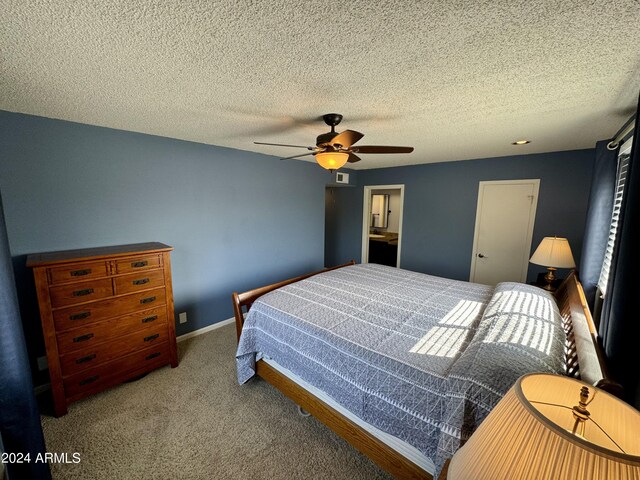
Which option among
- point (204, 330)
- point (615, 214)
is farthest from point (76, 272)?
point (615, 214)

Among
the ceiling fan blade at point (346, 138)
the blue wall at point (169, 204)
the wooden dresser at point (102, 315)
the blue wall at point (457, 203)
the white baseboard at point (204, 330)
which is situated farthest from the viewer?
the blue wall at point (457, 203)

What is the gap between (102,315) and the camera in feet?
6.77

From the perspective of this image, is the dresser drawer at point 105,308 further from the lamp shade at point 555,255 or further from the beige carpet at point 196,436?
the lamp shade at point 555,255

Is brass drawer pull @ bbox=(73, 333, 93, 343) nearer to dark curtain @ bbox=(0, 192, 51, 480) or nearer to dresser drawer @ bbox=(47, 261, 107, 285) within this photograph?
dresser drawer @ bbox=(47, 261, 107, 285)

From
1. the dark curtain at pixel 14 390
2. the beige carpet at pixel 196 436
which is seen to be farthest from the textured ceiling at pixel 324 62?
the beige carpet at pixel 196 436

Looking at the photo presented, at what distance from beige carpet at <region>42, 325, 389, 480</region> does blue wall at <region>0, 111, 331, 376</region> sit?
88 centimetres

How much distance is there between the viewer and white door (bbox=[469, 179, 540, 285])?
3461 mm

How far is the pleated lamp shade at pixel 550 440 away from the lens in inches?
16.3

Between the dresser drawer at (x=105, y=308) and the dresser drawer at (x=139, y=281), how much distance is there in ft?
0.17

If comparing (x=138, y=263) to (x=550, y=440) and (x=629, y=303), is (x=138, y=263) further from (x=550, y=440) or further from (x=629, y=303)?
(x=629, y=303)

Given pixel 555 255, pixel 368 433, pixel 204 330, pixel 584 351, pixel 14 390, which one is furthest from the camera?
pixel 204 330

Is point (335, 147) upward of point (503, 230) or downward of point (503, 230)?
upward

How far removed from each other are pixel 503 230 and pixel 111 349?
15.7ft

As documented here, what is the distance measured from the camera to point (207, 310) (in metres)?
3.24
